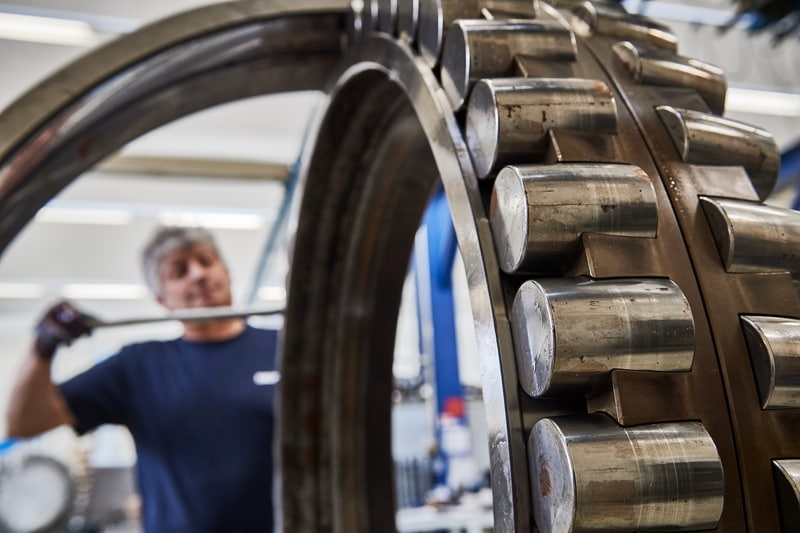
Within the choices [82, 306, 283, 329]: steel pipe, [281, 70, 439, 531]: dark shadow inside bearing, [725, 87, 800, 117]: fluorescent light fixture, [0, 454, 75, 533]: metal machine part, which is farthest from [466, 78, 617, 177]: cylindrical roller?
[725, 87, 800, 117]: fluorescent light fixture

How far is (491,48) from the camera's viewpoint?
422 millimetres

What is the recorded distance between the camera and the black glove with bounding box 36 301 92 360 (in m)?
1.25

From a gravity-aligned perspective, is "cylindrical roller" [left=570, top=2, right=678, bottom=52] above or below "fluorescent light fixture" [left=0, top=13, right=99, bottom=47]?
below

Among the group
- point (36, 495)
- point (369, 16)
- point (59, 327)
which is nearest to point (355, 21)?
point (369, 16)

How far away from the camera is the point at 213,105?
0.67 metres

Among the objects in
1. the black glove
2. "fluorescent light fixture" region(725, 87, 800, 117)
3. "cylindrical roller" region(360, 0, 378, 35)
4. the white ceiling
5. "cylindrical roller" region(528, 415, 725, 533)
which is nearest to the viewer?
"cylindrical roller" region(528, 415, 725, 533)

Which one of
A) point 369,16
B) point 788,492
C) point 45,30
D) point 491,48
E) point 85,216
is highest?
point 85,216

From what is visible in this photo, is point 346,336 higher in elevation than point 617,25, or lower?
lower

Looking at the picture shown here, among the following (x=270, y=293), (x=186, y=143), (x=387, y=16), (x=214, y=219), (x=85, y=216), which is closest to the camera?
(x=387, y=16)

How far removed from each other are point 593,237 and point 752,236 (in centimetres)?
9

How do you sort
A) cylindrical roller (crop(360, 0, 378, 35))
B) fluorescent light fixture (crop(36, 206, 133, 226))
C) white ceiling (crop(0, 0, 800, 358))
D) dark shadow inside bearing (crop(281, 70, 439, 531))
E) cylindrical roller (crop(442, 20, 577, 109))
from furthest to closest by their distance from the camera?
fluorescent light fixture (crop(36, 206, 133, 226))
white ceiling (crop(0, 0, 800, 358))
dark shadow inside bearing (crop(281, 70, 439, 531))
cylindrical roller (crop(360, 0, 378, 35))
cylindrical roller (crop(442, 20, 577, 109))

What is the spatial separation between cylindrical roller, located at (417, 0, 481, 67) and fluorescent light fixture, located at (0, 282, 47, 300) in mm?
5353

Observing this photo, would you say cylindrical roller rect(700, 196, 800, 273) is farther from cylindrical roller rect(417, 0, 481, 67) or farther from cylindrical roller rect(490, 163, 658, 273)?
cylindrical roller rect(417, 0, 481, 67)

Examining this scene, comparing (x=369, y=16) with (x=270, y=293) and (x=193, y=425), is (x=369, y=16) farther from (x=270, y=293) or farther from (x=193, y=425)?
(x=270, y=293)
